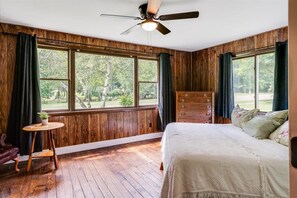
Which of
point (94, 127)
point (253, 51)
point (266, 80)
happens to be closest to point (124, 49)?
point (94, 127)

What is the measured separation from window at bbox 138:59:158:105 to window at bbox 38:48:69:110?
5.93ft

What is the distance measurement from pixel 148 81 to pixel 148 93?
→ 0.32 metres

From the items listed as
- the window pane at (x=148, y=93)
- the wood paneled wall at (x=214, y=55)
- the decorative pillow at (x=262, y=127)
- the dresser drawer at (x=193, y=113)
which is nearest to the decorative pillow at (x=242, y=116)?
the decorative pillow at (x=262, y=127)

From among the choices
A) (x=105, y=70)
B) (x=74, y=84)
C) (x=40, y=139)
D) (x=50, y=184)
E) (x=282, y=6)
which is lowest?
(x=50, y=184)

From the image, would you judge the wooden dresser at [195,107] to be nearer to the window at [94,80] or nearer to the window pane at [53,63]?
the window at [94,80]

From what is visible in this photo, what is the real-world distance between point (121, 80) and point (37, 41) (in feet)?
6.25

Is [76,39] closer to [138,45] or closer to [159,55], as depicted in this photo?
[138,45]

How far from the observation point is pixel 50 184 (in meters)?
2.60

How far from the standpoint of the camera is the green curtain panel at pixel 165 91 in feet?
16.4

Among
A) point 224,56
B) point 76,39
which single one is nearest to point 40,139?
point 76,39

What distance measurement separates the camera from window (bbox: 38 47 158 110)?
376cm

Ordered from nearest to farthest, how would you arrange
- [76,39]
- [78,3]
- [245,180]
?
[245,180] → [78,3] → [76,39]

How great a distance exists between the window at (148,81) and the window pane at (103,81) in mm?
257

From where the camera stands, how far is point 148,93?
507 centimetres
